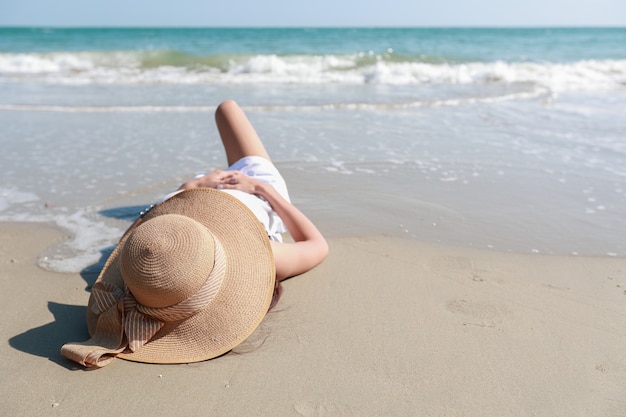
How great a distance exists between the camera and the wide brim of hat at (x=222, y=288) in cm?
258

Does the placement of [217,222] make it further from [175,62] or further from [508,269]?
[175,62]

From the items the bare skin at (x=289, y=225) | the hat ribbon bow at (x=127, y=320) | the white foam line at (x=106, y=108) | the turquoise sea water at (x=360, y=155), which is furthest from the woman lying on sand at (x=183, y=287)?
the white foam line at (x=106, y=108)

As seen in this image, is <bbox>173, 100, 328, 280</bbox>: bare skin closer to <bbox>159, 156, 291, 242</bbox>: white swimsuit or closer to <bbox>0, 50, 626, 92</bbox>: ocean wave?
<bbox>159, 156, 291, 242</bbox>: white swimsuit

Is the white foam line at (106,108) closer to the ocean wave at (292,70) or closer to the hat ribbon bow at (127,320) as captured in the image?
the ocean wave at (292,70)

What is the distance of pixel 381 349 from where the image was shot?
109 inches

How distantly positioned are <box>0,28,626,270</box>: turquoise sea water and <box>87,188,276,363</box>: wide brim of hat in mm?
1222

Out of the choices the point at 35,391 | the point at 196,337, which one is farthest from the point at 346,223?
the point at 35,391

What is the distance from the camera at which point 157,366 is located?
257cm

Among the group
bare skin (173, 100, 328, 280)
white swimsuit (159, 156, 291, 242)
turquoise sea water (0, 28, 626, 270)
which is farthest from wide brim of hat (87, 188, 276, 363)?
turquoise sea water (0, 28, 626, 270)

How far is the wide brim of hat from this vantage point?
2578mm

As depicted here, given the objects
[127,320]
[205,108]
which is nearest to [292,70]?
[205,108]

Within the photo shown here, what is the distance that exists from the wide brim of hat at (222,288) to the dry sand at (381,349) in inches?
3.4

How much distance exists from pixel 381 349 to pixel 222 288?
0.83m

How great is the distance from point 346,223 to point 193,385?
2.32 meters
